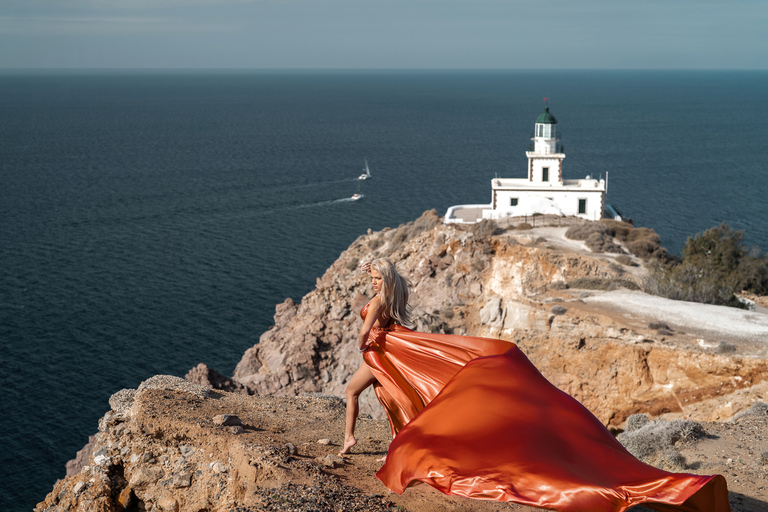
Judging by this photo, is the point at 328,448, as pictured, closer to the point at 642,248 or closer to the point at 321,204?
the point at 642,248

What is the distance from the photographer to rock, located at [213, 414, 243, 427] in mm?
9242

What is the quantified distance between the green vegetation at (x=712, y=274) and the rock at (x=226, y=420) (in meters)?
17.8

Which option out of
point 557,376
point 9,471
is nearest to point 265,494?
point 557,376

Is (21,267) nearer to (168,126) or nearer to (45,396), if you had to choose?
(45,396)

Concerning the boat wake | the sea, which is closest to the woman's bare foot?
the sea

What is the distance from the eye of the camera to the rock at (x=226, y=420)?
9.24m

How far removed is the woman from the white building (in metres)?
30.7

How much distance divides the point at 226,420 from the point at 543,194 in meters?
33.5

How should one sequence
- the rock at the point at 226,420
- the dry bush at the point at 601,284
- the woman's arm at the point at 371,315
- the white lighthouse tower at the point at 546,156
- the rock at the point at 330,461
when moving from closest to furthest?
the woman's arm at the point at 371,315 < the rock at the point at 330,461 < the rock at the point at 226,420 < the dry bush at the point at 601,284 < the white lighthouse tower at the point at 546,156

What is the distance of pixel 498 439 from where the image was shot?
20.0 ft

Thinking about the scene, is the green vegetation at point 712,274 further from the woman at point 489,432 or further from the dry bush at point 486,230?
the woman at point 489,432

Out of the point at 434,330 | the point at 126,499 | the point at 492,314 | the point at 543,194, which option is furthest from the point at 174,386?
the point at 543,194

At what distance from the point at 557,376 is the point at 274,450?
13.1 m

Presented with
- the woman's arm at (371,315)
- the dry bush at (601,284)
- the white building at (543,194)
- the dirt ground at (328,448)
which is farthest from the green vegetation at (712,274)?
the woman's arm at (371,315)
